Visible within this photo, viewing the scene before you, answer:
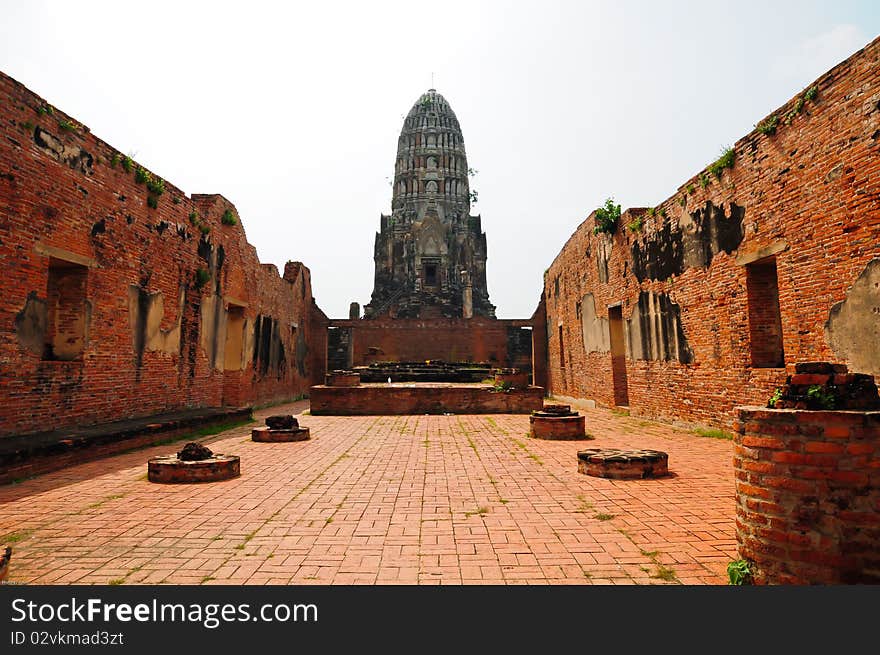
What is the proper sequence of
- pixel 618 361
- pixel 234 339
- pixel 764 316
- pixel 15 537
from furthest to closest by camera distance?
pixel 234 339
pixel 618 361
pixel 764 316
pixel 15 537

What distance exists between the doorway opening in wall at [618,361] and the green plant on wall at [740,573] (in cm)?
1066

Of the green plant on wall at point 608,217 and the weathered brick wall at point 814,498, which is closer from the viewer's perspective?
the weathered brick wall at point 814,498

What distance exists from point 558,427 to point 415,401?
4982 millimetres

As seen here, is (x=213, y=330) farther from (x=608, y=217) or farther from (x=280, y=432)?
(x=608, y=217)

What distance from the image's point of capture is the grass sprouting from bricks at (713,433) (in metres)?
8.10

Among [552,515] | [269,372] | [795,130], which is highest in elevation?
[795,130]

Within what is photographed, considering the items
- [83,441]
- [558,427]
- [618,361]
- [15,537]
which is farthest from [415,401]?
[15,537]

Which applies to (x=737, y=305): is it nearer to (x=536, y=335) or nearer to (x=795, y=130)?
(x=795, y=130)

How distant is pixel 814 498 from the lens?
8.29 ft

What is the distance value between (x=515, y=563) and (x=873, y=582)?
1757 millimetres

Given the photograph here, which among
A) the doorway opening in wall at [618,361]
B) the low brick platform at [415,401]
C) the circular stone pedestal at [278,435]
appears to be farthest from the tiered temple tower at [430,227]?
the circular stone pedestal at [278,435]

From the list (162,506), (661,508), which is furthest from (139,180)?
(661,508)

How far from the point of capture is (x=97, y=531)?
A: 372 cm

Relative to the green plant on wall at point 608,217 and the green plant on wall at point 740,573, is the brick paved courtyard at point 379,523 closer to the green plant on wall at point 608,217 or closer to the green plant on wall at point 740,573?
the green plant on wall at point 740,573
